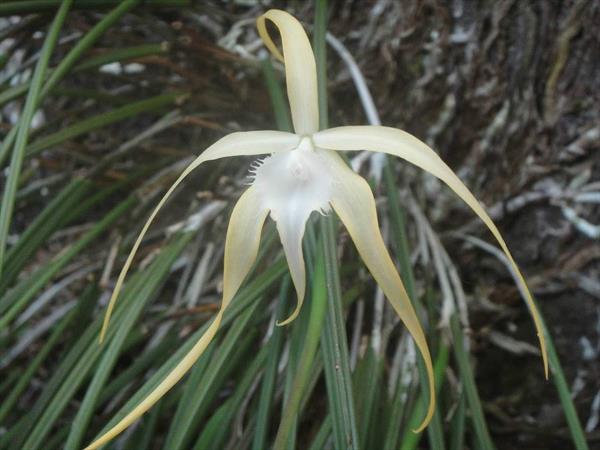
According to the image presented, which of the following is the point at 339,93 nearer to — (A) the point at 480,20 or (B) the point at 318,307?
(A) the point at 480,20

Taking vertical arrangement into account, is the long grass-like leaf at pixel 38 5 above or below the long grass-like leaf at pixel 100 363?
above

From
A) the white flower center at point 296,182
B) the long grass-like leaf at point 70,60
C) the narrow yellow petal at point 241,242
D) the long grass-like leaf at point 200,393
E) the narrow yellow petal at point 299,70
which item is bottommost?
the long grass-like leaf at point 200,393

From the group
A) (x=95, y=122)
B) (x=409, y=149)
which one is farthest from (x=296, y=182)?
(x=95, y=122)

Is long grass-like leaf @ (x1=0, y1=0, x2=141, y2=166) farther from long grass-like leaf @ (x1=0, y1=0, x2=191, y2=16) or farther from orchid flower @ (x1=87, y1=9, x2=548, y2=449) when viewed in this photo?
orchid flower @ (x1=87, y1=9, x2=548, y2=449)

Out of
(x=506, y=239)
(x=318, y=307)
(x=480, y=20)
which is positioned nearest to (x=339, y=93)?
(x=480, y=20)

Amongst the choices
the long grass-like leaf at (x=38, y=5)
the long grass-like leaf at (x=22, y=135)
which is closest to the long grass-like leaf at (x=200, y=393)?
the long grass-like leaf at (x=22, y=135)

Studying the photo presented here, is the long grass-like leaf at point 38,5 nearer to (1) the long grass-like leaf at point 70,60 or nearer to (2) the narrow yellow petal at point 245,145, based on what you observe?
(1) the long grass-like leaf at point 70,60

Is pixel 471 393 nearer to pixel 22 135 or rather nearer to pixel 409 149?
pixel 409 149
